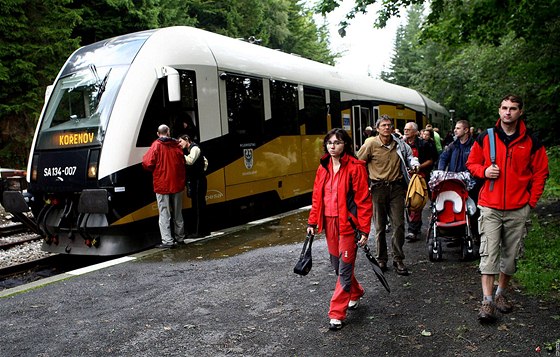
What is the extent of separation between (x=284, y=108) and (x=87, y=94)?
4232mm

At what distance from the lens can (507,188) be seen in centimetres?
441

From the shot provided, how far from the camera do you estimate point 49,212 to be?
7.99m

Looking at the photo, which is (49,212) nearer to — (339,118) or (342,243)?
(342,243)

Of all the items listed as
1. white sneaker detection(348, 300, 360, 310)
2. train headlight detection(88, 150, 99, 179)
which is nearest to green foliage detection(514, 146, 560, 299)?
white sneaker detection(348, 300, 360, 310)

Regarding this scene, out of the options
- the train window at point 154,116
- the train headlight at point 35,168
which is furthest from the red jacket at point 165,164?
the train headlight at point 35,168

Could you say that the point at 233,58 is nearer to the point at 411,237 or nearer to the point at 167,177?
the point at 167,177

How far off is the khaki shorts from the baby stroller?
1.91m

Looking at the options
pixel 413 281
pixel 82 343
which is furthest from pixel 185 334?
pixel 413 281

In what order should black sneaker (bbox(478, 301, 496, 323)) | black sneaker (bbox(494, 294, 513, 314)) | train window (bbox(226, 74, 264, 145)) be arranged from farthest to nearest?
train window (bbox(226, 74, 264, 145)) → black sneaker (bbox(494, 294, 513, 314)) → black sneaker (bbox(478, 301, 496, 323))

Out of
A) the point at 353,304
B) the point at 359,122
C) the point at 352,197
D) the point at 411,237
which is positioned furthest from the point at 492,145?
the point at 359,122

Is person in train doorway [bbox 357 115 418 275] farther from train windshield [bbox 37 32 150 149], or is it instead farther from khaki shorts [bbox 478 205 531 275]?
train windshield [bbox 37 32 150 149]

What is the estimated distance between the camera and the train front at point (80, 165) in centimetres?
743

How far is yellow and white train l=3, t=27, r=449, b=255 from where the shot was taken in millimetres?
7496

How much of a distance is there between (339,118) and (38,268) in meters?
8.07
